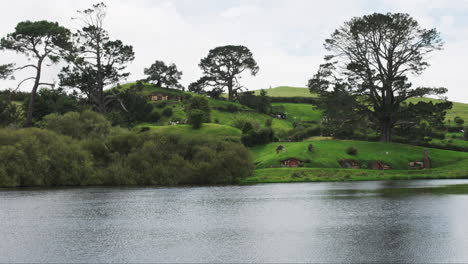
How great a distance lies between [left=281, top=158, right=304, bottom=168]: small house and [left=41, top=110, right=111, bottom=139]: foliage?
110ft

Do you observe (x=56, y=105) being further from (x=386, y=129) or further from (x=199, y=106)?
(x=386, y=129)

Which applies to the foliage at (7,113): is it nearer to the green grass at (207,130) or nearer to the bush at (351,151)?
the green grass at (207,130)

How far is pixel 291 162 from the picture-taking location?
98.2 metres

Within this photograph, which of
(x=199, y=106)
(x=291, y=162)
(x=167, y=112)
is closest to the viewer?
(x=291, y=162)

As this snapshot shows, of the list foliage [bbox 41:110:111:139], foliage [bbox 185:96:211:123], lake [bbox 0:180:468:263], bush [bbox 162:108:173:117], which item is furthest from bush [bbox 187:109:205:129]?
lake [bbox 0:180:468:263]

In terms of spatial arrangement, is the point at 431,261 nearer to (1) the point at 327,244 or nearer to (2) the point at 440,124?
(1) the point at 327,244

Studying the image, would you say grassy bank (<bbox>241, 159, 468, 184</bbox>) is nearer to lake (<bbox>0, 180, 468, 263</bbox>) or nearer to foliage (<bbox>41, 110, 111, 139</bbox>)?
lake (<bbox>0, 180, 468, 263</bbox>)

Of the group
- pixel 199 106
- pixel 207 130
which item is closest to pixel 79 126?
pixel 207 130

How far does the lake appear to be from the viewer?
91.9 feet

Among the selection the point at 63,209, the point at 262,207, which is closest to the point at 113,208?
the point at 63,209

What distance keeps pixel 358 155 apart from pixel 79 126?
5400 centimetres

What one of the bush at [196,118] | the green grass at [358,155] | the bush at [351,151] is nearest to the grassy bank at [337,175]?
the green grass at [358,155]

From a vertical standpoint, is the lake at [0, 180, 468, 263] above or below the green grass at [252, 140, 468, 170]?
below

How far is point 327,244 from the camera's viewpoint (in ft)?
99.1
